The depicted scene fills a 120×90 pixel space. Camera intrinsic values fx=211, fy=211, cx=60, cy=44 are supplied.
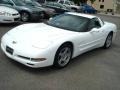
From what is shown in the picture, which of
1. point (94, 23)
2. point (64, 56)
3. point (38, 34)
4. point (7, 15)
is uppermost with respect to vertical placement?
point (7, 15)

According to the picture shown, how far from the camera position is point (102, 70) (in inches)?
216

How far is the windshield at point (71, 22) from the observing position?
5.95 metres

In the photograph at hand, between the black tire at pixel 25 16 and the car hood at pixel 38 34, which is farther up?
the black tire at pixel 25 16

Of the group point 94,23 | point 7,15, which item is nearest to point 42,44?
point 94,23

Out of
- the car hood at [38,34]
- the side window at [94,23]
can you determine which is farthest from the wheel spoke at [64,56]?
the side window at [94,23]

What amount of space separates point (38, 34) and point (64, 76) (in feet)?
4.08

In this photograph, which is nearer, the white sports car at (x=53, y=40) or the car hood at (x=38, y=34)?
the white sports car at (x=53, y=40)

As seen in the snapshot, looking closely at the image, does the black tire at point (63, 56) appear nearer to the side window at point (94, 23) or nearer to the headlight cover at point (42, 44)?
the headlight cover at point (42, 44)

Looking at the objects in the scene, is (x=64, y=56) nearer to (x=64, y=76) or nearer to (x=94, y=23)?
(x=64, y=76)

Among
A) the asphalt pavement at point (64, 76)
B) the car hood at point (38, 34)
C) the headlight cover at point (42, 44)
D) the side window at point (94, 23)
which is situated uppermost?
the side window at point (94, 23)

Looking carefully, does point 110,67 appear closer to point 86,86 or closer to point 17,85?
point 86,86

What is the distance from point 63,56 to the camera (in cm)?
518

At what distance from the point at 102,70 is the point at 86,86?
1.19 metres

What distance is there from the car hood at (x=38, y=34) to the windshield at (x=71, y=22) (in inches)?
12.2
